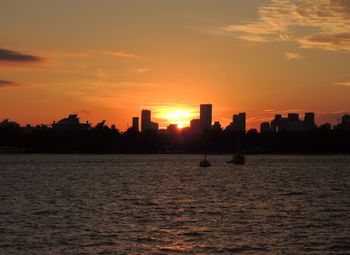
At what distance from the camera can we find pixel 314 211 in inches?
2660

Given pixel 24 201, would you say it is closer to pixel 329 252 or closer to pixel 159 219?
pixel 159 219

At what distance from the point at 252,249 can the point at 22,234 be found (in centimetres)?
1730

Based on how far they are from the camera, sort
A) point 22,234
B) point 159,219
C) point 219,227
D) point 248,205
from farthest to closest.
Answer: point 248,205
point 159,219
point 219,227
point 22,234

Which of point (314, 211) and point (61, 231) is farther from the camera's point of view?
point (314, 211)

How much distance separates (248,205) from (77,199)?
21.7m

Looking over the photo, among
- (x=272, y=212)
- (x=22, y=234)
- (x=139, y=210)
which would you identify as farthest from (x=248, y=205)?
(x=22, y=234)

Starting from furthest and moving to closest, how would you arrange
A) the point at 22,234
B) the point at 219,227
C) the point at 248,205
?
the point at 248,205
the point at 219,227
the point at 22,234

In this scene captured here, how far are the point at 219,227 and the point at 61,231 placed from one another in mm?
12500

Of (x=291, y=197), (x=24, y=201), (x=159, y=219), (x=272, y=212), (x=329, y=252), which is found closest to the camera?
(x=329, y=252)

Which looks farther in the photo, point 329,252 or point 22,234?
point 22,234

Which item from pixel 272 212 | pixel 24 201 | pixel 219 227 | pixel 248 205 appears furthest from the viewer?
pixel 24 201

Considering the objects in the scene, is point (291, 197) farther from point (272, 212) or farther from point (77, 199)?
point (77, 199)

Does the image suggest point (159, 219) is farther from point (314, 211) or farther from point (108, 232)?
point (314, 211)

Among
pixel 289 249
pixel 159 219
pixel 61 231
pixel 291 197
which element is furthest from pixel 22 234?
pixel 291 197
